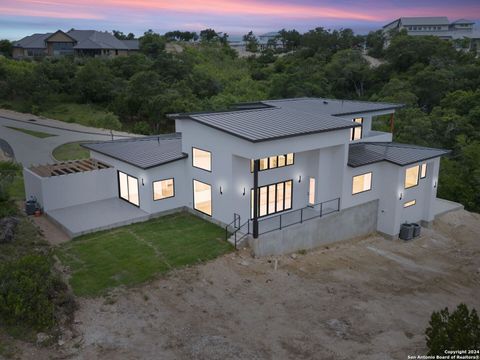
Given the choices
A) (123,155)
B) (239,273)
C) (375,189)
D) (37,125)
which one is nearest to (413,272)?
(375,189)

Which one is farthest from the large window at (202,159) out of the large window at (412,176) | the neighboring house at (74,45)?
the neighboring house at (74,45)

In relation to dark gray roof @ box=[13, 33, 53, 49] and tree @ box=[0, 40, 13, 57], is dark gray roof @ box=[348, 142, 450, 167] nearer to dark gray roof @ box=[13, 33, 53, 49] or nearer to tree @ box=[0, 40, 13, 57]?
dark gray roof @ box=[13, 33, 53, 49]

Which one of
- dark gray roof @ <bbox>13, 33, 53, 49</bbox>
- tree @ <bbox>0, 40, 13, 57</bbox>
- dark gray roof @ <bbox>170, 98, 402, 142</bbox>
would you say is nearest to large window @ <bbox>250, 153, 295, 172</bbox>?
dark gray roof @ <bbox>170, 98, 402, 142</bbox>

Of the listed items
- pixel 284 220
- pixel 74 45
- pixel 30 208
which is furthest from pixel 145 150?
pixel 74 45

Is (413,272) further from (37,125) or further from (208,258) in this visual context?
(37,125)

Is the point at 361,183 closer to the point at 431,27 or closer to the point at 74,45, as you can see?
the point at 74,45
